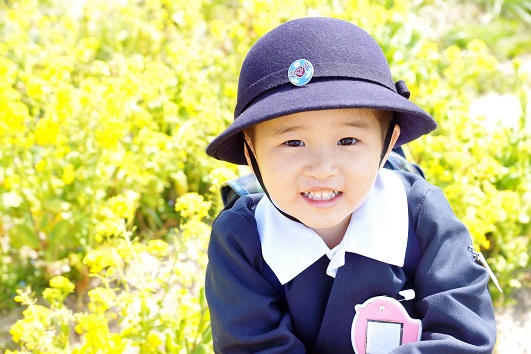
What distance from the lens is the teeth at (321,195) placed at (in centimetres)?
184

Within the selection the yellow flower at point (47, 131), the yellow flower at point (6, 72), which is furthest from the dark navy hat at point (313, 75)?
the yellow flower at point (6, 72)

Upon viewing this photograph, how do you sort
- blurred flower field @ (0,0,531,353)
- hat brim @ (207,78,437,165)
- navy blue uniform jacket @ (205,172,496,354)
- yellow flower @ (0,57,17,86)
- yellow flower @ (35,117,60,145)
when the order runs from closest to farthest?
hat brim @ (207,78,437,165), navy blue uniform jacket @ (205,172,496,354), blurred flower field @ (0,0,531,353), yellow flower @ (35,117,60,145), yellow flower @ (0,57,17,86)

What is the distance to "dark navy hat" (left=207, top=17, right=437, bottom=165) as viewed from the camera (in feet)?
5.57

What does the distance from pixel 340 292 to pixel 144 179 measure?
138cm

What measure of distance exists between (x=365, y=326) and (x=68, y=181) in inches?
53.4

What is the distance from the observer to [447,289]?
1896 millimetres

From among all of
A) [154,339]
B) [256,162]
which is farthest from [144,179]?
[256,162]

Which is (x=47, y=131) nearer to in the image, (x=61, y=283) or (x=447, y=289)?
(x=61, y=283)

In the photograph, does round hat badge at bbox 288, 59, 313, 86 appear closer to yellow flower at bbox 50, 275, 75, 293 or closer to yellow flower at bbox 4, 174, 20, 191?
yellow flower at bbox 50, 275, 75, 293

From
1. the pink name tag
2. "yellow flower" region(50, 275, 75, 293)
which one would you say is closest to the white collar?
the pink name tag

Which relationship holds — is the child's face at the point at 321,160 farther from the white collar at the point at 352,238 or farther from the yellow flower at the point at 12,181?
the yellow flower at the point at 12,181

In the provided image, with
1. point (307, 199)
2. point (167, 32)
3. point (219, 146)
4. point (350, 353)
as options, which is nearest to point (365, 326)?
point (350, 353)

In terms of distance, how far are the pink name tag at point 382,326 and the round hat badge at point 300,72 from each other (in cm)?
61

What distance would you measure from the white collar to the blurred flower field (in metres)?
0.46
